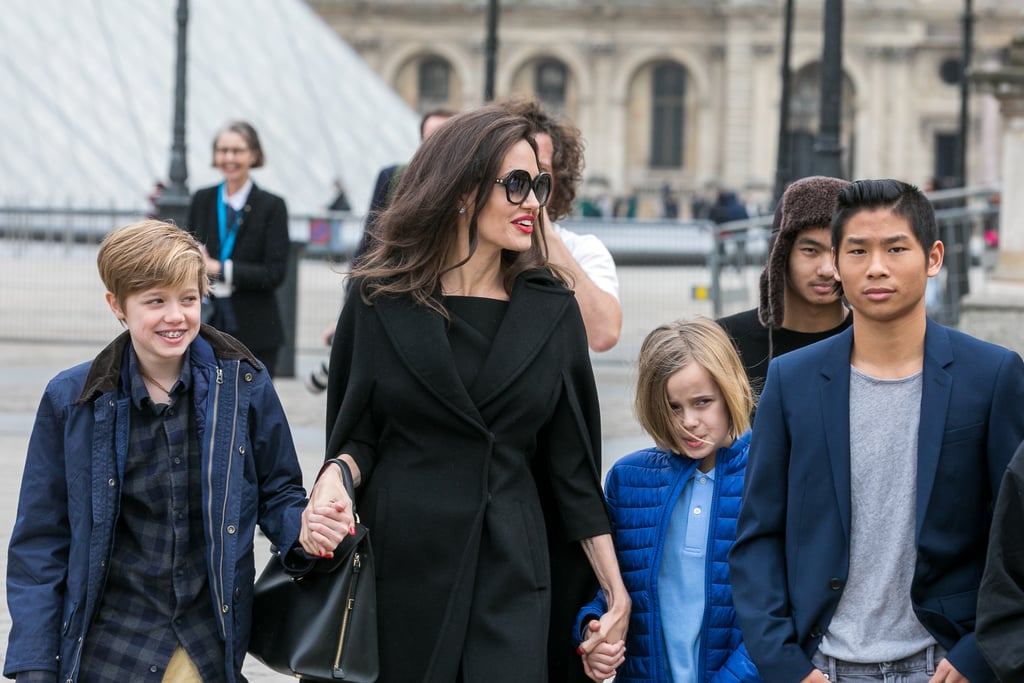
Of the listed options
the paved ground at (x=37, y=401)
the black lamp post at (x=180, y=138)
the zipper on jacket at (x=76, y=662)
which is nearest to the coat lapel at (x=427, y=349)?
the zipper on jacket at (x=76, y=662)

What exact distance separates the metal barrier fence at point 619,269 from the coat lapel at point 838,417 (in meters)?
8.47

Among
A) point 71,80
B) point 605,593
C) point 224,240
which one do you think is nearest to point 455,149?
point 605,593

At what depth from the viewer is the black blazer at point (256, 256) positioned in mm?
6480

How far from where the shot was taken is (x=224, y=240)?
6.59m

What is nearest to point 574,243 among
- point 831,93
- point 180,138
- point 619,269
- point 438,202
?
point 438,202

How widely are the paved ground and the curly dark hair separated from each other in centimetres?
155

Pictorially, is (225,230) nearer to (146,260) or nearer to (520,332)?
(146,260)

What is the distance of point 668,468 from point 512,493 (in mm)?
358

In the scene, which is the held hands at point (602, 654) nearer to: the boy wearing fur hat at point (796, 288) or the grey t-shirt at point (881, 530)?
the grey t-shirt at point (881, 530)

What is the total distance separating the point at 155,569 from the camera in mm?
3062

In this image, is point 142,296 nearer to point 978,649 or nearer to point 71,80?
point 978,649

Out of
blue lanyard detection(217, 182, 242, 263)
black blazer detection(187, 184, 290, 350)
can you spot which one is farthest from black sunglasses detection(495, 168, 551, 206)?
blue lanyard detection(217, 182, 242, 263)

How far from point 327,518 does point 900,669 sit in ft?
3.15

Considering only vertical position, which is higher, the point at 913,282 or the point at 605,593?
the point at 913,282
